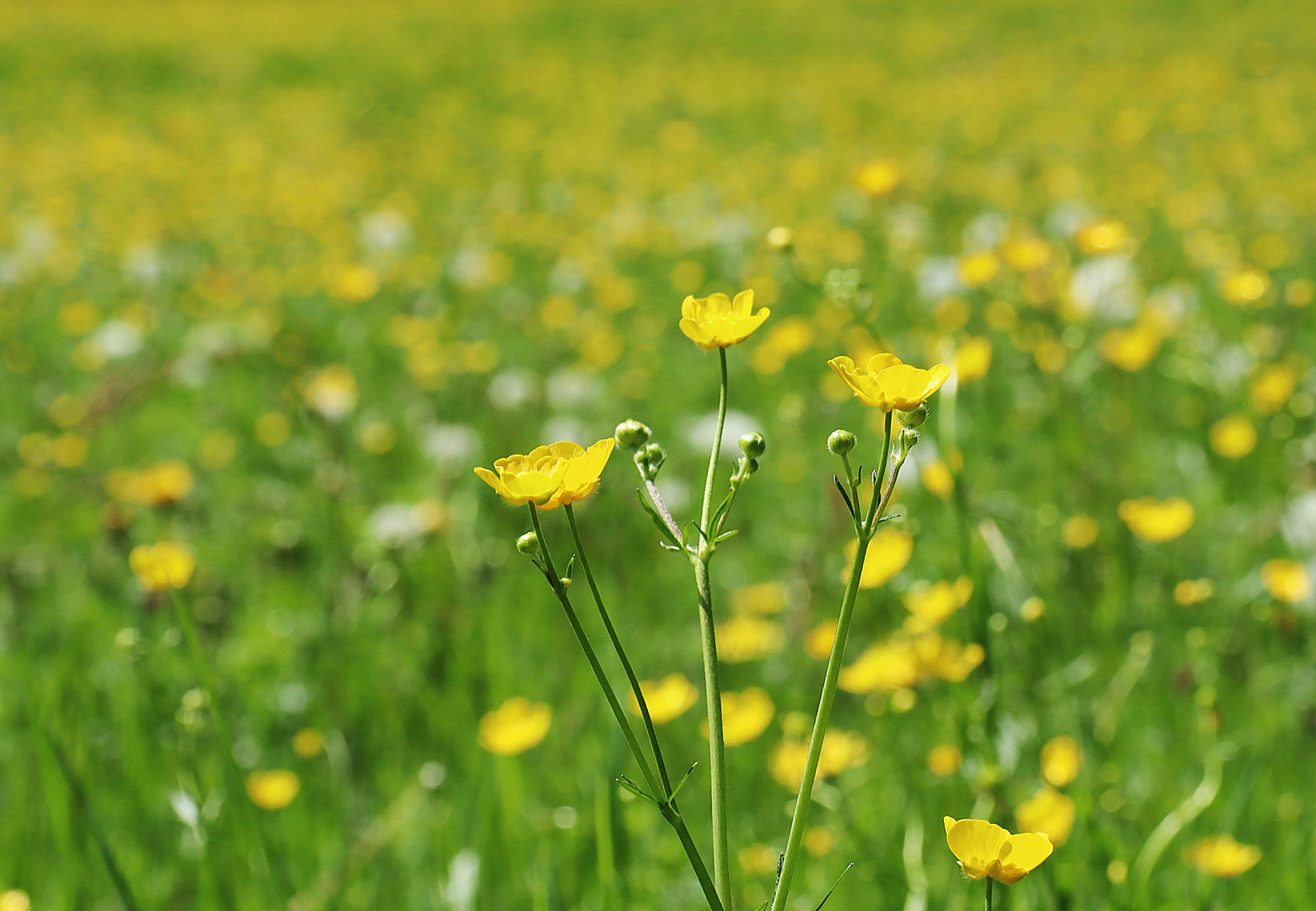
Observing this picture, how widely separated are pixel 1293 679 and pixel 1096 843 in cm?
76

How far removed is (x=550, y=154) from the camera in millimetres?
6875

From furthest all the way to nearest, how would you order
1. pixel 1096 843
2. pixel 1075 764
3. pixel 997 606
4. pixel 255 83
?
pixel 255 83
pixel 997 606
pixel 1075 764
pixel 1096 843

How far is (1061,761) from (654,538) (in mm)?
1201

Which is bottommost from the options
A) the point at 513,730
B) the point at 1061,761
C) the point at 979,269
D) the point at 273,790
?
the point at 273,790

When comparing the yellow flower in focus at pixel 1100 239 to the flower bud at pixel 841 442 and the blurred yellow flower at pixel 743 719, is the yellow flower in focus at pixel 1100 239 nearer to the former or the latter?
the blurred yellow flower at pixel 743 719

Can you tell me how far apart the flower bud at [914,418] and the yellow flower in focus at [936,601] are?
55cm

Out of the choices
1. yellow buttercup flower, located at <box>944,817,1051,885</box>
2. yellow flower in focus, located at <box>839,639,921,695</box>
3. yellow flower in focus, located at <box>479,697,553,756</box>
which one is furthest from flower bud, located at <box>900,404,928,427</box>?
yellow flower in focus, located at <box>479,697,553,756</box>

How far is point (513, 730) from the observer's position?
4.39 feet

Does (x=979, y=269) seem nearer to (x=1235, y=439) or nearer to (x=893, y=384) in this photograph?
(x=1235, y=439)

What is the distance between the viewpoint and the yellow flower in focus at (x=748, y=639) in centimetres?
163

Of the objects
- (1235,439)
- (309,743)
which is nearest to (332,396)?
(309,743)

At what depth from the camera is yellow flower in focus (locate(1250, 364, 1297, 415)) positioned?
6.49ft

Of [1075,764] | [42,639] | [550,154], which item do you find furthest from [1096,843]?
[550,154]

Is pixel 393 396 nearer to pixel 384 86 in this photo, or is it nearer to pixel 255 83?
pixel 384 86
